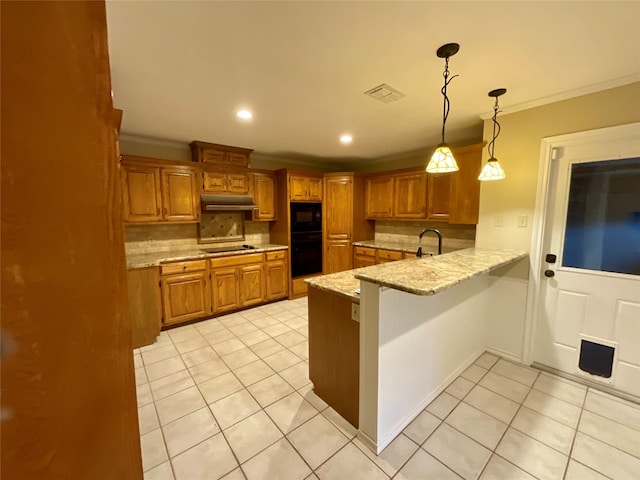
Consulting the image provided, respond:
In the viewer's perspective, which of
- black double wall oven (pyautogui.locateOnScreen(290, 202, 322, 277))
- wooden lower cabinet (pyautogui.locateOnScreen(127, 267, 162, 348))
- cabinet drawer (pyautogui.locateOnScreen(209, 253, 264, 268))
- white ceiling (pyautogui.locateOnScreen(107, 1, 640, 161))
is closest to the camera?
white ceiling (pyautogui.locateOnScreen(107, 1, 640, 161))

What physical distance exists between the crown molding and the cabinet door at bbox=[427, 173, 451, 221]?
1.15 m

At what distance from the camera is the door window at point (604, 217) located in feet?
6.71

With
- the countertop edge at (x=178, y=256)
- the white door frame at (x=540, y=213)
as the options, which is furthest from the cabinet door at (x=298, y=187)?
the white door frame at (x=540, y=213)

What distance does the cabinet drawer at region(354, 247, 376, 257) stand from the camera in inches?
174

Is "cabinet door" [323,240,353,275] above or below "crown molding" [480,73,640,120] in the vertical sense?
below

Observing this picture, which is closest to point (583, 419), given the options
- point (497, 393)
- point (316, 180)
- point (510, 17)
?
point (497, 393)

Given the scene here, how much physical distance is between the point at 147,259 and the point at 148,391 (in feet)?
5.10

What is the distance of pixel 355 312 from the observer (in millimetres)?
1745

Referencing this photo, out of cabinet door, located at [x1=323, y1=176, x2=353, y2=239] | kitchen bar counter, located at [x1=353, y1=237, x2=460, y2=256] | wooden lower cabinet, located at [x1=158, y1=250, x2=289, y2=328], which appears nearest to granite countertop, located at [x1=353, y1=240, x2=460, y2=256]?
kitchen bar counter, located at [x1=353, y1=237, x2=460, y2=256]

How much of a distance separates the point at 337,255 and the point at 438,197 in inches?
73.6

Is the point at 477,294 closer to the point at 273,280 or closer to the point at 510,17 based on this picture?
the point at 510,17

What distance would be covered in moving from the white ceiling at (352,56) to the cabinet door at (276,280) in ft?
7.14

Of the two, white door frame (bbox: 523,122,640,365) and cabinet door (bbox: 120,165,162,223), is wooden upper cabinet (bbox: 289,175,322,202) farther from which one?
white door frame (bbox: 523,122,640,365)

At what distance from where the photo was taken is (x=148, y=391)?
2.23 m
